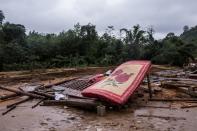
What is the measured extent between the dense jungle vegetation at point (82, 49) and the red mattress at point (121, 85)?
15143 mm

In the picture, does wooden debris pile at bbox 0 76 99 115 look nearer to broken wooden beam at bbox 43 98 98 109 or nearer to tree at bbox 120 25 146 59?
broken wooden beam at bbox 43 98 98 109

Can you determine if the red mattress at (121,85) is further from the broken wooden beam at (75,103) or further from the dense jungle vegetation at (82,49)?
the dense jungle vegetation at (82,49)

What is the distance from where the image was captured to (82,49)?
1345 inches

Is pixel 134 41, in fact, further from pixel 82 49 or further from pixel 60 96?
pixel 60 96

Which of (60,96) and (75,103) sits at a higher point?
(60,96)

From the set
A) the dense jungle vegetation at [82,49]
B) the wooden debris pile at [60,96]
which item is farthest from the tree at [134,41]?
the wooden debris pile at [60,96]

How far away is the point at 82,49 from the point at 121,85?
840 inches

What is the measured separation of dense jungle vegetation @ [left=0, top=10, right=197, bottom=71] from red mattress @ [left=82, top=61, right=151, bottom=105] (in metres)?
15.1

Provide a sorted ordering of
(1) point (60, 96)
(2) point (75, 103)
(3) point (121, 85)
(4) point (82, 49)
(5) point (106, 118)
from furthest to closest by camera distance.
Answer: (4) point (82, 49) < (1) point (60, 96) < (3) point (121, 85) < (2) point (75, 103) < (5) point (106, 118)

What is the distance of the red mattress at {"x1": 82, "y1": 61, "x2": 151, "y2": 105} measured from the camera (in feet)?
39.6

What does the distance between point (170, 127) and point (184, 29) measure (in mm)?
50138

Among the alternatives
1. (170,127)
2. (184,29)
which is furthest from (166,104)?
(184,29)

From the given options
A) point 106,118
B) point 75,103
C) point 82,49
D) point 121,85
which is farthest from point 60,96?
point 82,49

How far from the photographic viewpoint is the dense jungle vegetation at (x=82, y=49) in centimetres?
2919
